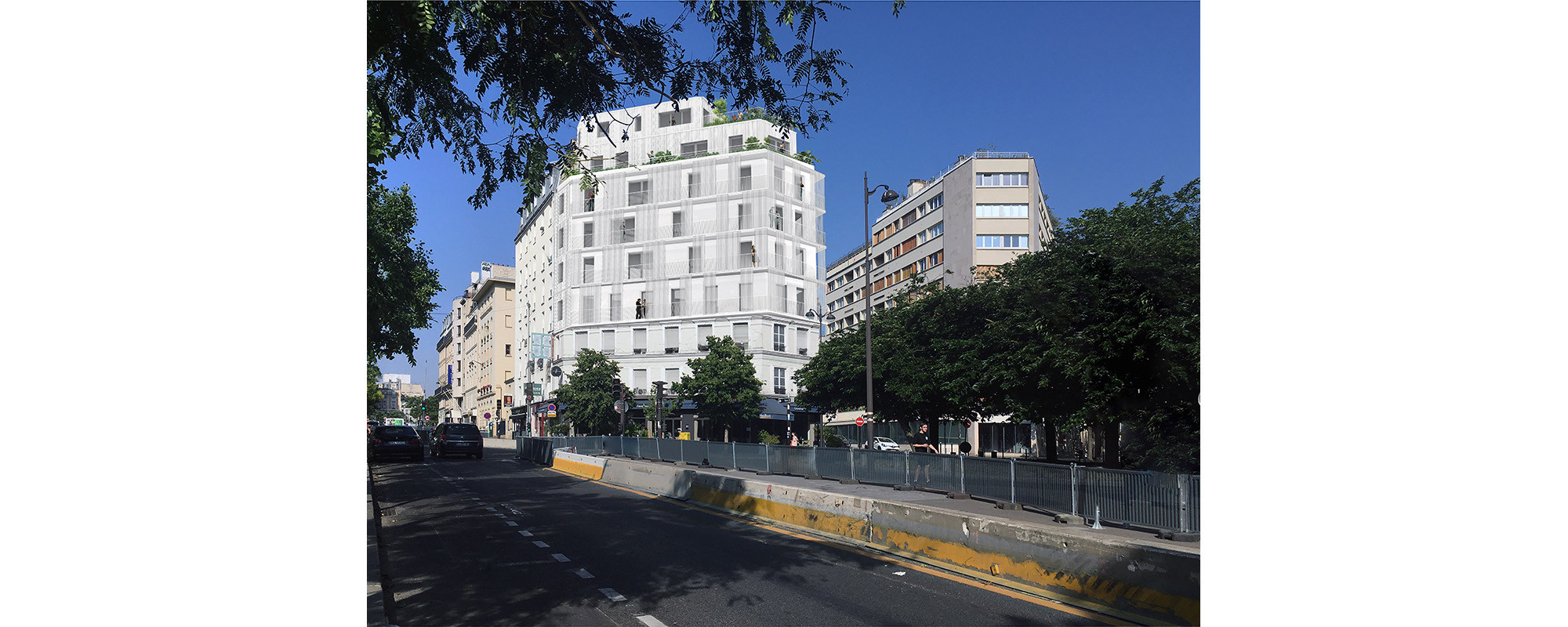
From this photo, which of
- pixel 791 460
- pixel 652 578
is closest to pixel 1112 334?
pixel 652 578

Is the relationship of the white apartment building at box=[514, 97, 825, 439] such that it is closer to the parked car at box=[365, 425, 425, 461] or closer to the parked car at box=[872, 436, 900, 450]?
the parked car at box=[872, 436, 900, 450]

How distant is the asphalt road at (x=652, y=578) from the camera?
6922 millimetres

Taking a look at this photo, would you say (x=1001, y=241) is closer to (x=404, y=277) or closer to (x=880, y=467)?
(x=880, y=467)

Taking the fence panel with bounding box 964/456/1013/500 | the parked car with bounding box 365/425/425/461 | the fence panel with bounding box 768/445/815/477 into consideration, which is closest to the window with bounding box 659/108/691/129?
the fence panel with bounding box 964/456/1013/500

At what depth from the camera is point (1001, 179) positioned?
49562 millimetres

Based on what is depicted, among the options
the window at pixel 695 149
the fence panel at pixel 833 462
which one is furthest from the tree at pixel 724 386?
the fence panel at pixel 833 462

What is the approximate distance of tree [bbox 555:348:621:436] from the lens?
4941 centimetres

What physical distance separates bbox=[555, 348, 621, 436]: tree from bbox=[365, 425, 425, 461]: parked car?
44.8 feet
